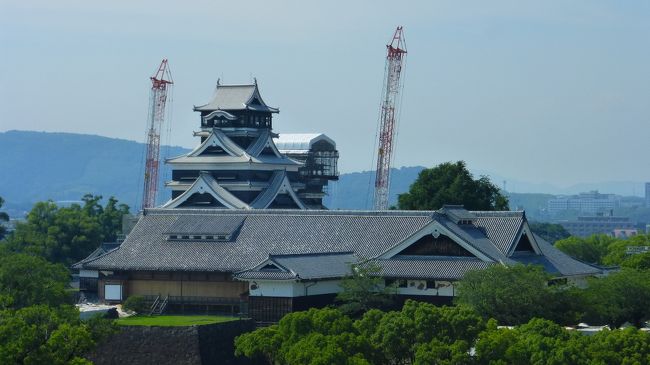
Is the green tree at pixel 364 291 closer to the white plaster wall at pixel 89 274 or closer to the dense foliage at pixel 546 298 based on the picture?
the dense foliage at pixel 546 298

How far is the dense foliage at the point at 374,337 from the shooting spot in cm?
3453

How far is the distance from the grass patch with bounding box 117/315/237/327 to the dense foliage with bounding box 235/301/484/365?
288 inches

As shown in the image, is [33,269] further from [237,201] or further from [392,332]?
[237,201]

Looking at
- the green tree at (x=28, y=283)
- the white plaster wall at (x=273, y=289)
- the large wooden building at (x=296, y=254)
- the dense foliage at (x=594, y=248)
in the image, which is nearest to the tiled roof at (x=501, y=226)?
the large wooden building at (x=296, y=254)

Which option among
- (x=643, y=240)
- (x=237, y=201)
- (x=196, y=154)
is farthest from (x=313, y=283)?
(x=643, y=240)

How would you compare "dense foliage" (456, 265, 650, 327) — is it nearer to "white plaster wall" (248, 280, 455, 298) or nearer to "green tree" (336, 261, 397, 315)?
"white plaster wall" (248, 280, 455, 298)

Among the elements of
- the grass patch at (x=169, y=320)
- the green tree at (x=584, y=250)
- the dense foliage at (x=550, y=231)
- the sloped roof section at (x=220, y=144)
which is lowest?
the grass patch at (x=169, y=320)

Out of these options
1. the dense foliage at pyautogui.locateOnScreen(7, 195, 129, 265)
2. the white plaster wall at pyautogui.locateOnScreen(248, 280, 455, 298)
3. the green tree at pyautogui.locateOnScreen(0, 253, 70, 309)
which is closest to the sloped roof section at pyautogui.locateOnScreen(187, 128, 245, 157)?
the dense foliage at pyautogui.locateOnScreen(7, 195, 129, 265)

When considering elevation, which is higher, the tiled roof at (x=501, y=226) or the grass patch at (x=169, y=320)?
the tiled roof at (x=501, y=226)

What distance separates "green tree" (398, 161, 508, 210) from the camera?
65938 millimetres

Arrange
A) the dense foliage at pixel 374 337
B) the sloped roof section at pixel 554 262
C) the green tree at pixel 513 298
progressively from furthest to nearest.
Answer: the sloped roof section at pixel 554 262 < the green tree at pixel 513 298 < the dense foliage at pixel 374 337

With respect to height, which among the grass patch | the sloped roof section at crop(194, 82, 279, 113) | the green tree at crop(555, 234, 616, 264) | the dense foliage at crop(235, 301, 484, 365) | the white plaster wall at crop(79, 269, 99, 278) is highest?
the sloped roof section at crop(194, 82, 279, 113)

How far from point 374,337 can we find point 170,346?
31.5 feet

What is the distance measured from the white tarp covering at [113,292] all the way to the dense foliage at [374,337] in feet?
49.6
